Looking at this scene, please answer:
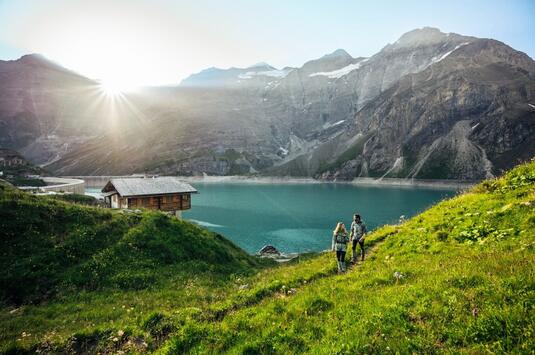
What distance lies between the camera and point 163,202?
53.6 metres

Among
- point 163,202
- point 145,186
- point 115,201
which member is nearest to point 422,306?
point 145,186

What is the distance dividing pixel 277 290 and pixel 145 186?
43.1m

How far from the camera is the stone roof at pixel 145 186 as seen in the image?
4920 centimetres

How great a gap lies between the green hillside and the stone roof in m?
24.0

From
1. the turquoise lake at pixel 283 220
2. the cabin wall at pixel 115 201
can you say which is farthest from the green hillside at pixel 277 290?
the turquoise lake at pixel 283 220

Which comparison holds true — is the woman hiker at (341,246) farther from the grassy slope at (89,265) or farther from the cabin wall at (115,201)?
the cabin wall at (115,201)

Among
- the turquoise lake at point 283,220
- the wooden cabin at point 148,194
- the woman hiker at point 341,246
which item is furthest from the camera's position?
the turquoise lake at point 283,220

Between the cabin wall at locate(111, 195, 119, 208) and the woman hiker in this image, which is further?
the cabin wall at locate(111, 195, 119, 208)

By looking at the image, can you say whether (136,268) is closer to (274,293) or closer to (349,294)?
(274,293)

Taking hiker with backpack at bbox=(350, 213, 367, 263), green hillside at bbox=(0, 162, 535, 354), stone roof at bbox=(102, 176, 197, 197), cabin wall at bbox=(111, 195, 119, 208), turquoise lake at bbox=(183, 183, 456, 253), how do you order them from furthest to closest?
turquoise lake at bbox=(183, 183, 456, 253) < cabin wall at bbox=(111, 195, 119, 208) < stone roof at bbox=(102, 176, 197, 197) < hiker with backpack at bbox=(350, 213, 367, 263) < green hillside at bbox=(0, 162, 535, 354)

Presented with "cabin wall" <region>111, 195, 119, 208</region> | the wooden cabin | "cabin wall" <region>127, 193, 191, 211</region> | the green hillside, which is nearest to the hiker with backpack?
the green hillside

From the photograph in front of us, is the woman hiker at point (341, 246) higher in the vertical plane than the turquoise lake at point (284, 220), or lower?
higher

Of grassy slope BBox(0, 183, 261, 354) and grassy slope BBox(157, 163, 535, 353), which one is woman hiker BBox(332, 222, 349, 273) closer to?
grassy slope BBox(157, 163, 535, 353)

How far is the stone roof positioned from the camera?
49.2 m
